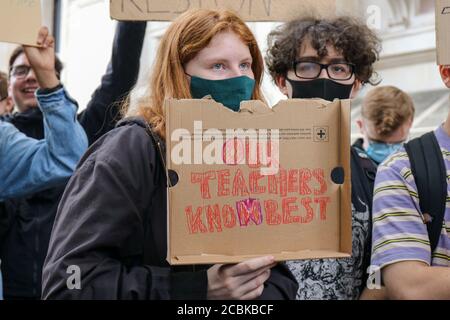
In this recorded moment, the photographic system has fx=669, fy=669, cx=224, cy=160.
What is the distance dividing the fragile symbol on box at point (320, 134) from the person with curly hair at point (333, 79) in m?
0.61

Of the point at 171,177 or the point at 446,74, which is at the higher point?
the point at 446,74

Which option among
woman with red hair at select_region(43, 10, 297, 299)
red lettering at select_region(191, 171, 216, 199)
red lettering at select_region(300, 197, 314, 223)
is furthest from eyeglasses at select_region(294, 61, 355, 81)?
red lettering at select_region(191, 171, 216, 199)

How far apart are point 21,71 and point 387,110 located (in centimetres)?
195

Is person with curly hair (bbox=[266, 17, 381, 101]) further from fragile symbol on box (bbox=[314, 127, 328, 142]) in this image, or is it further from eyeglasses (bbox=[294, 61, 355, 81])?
fragile symbol on box (bbox=[314, 127, 328, 142])

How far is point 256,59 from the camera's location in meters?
1.99

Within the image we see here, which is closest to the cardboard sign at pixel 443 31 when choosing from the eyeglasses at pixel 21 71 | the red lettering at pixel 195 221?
the red lettering at pixel 195 221

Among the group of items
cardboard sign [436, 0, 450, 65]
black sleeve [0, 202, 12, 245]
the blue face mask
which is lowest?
black sleeve [0, 202, 12, 245]

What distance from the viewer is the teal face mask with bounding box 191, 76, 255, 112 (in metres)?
1.75

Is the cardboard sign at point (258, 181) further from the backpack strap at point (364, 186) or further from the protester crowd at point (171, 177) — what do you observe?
the backpack strap at point (364, 186)

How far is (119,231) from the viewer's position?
157 cm

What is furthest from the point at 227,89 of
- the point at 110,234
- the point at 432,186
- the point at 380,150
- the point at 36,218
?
the point at 380,150

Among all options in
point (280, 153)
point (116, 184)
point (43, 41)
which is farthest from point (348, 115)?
point (43, 41)

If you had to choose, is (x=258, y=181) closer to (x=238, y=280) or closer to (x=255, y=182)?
(x=255, y=182)

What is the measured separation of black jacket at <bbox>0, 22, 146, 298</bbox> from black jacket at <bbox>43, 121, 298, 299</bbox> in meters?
1.39
